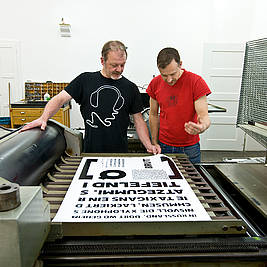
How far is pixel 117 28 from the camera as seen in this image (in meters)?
4.18

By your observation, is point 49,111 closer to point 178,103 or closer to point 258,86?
point 178,103

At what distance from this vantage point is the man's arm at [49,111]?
4.16 feet

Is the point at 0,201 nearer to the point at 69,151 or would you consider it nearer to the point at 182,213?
the point at 182,213

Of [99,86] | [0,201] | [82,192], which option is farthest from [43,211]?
[99,86]

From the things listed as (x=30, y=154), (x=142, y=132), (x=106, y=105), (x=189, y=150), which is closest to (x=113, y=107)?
(x=106, y=105)

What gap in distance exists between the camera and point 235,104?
4406 millimetres

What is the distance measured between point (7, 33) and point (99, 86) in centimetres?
347

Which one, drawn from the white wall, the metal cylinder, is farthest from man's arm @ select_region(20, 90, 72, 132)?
the white wall

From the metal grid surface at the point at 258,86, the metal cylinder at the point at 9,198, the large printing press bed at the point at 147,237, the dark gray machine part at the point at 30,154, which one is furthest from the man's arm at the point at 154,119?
the metal cylinder at the point at 9,198

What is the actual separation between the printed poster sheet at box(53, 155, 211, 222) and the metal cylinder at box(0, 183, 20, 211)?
0.23m

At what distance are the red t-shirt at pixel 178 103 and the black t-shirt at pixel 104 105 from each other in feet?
0.51

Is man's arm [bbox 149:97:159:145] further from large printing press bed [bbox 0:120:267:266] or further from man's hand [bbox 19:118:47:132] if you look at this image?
large printing press bed [bbox 0:120:267:266]

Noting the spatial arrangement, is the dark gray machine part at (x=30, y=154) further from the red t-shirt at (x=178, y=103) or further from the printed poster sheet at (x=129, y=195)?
the red t-shirt at (x=178, y=103)

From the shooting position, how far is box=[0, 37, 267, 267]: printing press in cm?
47
